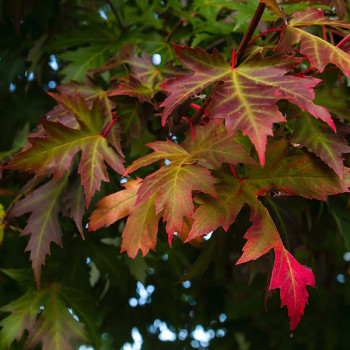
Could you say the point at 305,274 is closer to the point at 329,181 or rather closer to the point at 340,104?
the point at 329,181

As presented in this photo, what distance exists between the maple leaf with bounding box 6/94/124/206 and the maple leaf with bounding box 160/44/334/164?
0.26 metres

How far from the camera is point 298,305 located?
0.92m

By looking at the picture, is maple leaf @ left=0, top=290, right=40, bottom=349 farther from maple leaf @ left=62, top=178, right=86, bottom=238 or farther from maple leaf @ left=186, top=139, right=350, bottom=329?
maple leaf @ left=186, top=139, right=350, bottom=329

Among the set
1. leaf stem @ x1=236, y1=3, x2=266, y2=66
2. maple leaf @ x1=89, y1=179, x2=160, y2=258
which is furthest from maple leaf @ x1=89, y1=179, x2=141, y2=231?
leaf stem @ x1=236, y1=3, x2=266, y2=66

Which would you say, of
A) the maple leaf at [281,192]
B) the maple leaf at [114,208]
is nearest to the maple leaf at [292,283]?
the maple leaf at [281,192]

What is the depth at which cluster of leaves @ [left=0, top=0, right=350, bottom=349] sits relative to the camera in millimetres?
974

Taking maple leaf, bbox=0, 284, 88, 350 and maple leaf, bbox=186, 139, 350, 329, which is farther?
maple leaf, bbox=0, 284, 88, 350

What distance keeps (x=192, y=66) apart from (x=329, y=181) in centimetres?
35

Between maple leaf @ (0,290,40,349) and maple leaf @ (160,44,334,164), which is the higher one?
maple leaf @ (160,44,334,164)

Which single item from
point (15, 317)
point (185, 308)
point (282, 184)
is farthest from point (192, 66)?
point (185, 308)

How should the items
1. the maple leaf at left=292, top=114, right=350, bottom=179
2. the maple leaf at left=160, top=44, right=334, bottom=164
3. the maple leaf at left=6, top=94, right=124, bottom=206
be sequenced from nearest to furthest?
the maple leaf at left=160, top=44, right=334, bottom=164 → the maple leaf at left=292, top=114, right=350, bottom=179 → the maple leaf at left=6, top=94, right=124, bottom=206

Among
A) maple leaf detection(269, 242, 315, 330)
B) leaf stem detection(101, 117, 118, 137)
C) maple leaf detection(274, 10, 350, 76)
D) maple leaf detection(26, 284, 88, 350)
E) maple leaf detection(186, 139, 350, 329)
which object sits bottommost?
maple leaf detection(26, 284, 88, 350)

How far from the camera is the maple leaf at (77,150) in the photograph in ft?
3.81

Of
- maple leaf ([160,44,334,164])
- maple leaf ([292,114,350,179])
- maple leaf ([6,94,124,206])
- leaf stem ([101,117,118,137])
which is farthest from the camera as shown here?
leaf stem ([101,117,118,137])
